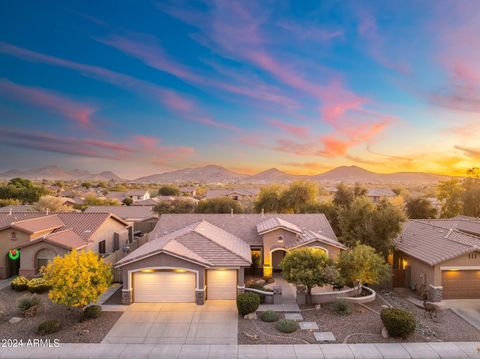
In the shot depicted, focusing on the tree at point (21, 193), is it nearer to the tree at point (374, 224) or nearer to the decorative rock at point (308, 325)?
the tree at point (374, 224)

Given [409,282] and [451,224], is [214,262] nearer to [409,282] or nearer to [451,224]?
[409,282]

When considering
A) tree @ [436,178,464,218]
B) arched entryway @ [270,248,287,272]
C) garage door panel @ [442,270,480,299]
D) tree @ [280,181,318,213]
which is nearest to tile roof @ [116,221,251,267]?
arched entryway @ [270,248,287,272]

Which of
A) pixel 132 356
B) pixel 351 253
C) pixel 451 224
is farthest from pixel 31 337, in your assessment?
pixel 451 224

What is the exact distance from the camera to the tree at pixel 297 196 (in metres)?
54.0

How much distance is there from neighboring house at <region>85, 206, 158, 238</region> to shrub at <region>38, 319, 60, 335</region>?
30526 mm

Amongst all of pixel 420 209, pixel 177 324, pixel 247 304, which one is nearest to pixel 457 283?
pixel 247 304

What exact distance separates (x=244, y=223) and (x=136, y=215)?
25.4 metres

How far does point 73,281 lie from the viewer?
1800 centimetres

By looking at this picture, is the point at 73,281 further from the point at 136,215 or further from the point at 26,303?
the point at 136,215

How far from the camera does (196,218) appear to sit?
33.6 meters

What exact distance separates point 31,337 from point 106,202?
60197mm

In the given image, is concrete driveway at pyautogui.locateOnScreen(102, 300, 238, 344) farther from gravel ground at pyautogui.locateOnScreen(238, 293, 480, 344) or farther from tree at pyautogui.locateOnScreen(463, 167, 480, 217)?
tree at pyautogui.locateOnScreen(463, 167, 480, 217)

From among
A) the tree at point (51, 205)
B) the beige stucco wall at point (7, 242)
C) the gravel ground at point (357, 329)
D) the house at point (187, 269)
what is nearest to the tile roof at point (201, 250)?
the house at point (187, 269)

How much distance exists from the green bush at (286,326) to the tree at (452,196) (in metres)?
43.7
